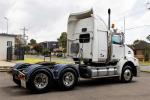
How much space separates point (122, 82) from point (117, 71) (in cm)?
74

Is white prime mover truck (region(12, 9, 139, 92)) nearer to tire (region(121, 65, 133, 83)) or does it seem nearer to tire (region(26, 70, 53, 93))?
tire (region(121, 65, 133, 83))

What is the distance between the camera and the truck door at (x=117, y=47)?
51.3 feet

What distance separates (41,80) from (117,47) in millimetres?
5385

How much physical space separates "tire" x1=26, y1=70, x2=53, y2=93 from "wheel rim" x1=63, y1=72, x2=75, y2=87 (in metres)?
0.70

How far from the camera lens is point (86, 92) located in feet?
40.5

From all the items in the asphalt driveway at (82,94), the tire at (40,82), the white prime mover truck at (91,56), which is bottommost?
the asphalt driveway at (82,94)

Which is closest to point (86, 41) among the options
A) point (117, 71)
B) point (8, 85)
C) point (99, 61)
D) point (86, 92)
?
point (99, 61)

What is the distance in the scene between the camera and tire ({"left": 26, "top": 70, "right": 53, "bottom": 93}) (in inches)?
463

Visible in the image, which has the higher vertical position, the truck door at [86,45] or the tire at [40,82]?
the truck door at [86,45]

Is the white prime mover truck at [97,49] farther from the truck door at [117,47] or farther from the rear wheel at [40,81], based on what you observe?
the rear wheel at [40,81]

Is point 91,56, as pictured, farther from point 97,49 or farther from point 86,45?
point 86,45

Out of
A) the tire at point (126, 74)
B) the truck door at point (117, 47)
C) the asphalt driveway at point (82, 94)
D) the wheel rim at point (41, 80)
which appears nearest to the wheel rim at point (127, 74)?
the tire at point (126, 74)

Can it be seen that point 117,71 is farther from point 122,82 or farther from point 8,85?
point 8,85

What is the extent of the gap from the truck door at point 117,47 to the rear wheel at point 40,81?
472 cm
